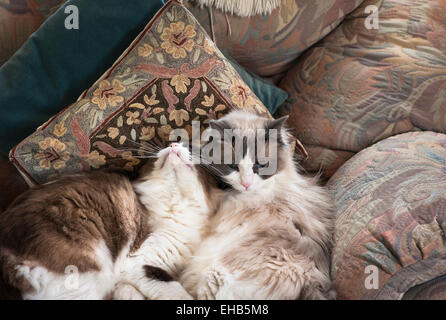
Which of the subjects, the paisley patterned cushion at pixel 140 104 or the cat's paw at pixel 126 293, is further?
the paisley patterned cushion at pixel 140 104

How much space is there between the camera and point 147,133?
1252mm

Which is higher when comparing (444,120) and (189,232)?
(444,120)

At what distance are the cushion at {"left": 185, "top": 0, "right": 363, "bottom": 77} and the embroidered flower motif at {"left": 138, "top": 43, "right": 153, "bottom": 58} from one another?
0.32 meters

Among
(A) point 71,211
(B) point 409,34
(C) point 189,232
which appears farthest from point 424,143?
(A) point 71,211

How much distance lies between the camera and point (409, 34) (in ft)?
4.66

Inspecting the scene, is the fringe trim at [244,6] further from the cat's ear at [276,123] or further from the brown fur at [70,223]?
the brown fur at [70,223]

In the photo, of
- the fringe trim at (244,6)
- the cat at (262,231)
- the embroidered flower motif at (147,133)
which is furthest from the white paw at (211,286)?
the fringe trim at (244,6)

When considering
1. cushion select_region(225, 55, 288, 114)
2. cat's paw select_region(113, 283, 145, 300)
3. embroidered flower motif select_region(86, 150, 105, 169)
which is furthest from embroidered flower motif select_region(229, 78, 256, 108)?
cat's paw select_region(113, 283, 145, 300)

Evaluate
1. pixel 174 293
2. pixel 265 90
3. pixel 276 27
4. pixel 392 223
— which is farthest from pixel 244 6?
pixel 174 293

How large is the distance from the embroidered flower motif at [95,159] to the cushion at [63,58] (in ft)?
0.73

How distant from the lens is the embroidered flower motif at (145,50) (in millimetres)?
1226

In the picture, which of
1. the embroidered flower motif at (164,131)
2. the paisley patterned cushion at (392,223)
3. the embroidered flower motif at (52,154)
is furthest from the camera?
the embroidered flower motif at (164,131)
